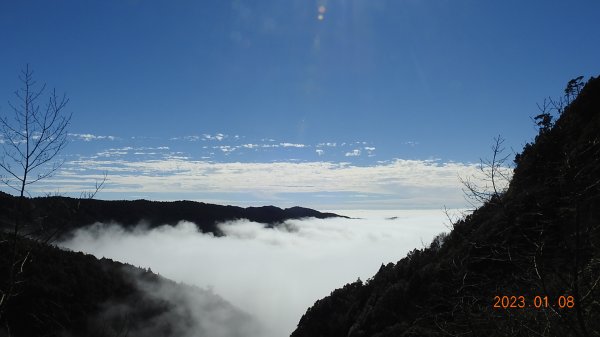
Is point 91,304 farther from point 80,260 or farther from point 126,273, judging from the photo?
point 126,273

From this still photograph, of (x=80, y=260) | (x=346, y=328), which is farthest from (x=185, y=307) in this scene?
(x=346, y=328)

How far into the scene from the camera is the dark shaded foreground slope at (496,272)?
19.1ft

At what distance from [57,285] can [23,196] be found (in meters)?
64.9

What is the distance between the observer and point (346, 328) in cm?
3897

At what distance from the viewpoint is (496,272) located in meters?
18.2

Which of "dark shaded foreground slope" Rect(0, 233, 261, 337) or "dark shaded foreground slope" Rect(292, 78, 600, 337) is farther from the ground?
"dark shaded foreground slope" Rect(292, 78, 600, 337)

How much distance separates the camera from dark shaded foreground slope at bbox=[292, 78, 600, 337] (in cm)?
582
